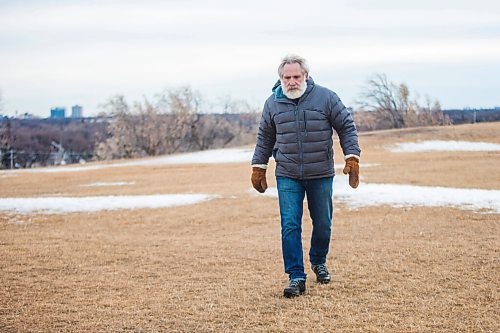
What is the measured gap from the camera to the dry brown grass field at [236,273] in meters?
5.21

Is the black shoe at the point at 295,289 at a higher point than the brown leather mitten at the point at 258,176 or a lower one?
lower

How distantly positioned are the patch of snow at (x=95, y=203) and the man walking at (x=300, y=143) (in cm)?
1072

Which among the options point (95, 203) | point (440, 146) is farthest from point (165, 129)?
point (95, 203)

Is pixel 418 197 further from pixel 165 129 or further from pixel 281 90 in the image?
pixel 165 129

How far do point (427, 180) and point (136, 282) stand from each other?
14.1 metres

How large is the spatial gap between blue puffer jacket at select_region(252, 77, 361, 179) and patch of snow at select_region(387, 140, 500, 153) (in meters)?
30.6

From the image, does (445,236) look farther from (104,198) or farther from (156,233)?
(104,198)

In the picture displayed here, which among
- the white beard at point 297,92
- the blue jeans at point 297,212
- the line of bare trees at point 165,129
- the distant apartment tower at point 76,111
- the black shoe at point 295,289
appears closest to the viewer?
the black shoe at point 295,289

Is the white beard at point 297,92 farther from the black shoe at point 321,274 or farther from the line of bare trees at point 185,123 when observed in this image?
the line of bare trees at point 185,123

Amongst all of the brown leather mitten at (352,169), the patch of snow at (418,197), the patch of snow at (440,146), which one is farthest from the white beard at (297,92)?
the patch of snow at (440,146)

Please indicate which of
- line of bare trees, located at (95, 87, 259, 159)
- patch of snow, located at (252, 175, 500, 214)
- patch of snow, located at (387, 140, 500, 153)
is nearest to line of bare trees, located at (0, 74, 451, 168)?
line of bare trees, located at (95, 87, 259, 159)

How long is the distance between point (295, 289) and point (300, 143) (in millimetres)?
1390

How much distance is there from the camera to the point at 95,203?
56.5 feet

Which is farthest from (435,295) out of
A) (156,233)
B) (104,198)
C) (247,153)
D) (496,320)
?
(247,153)
